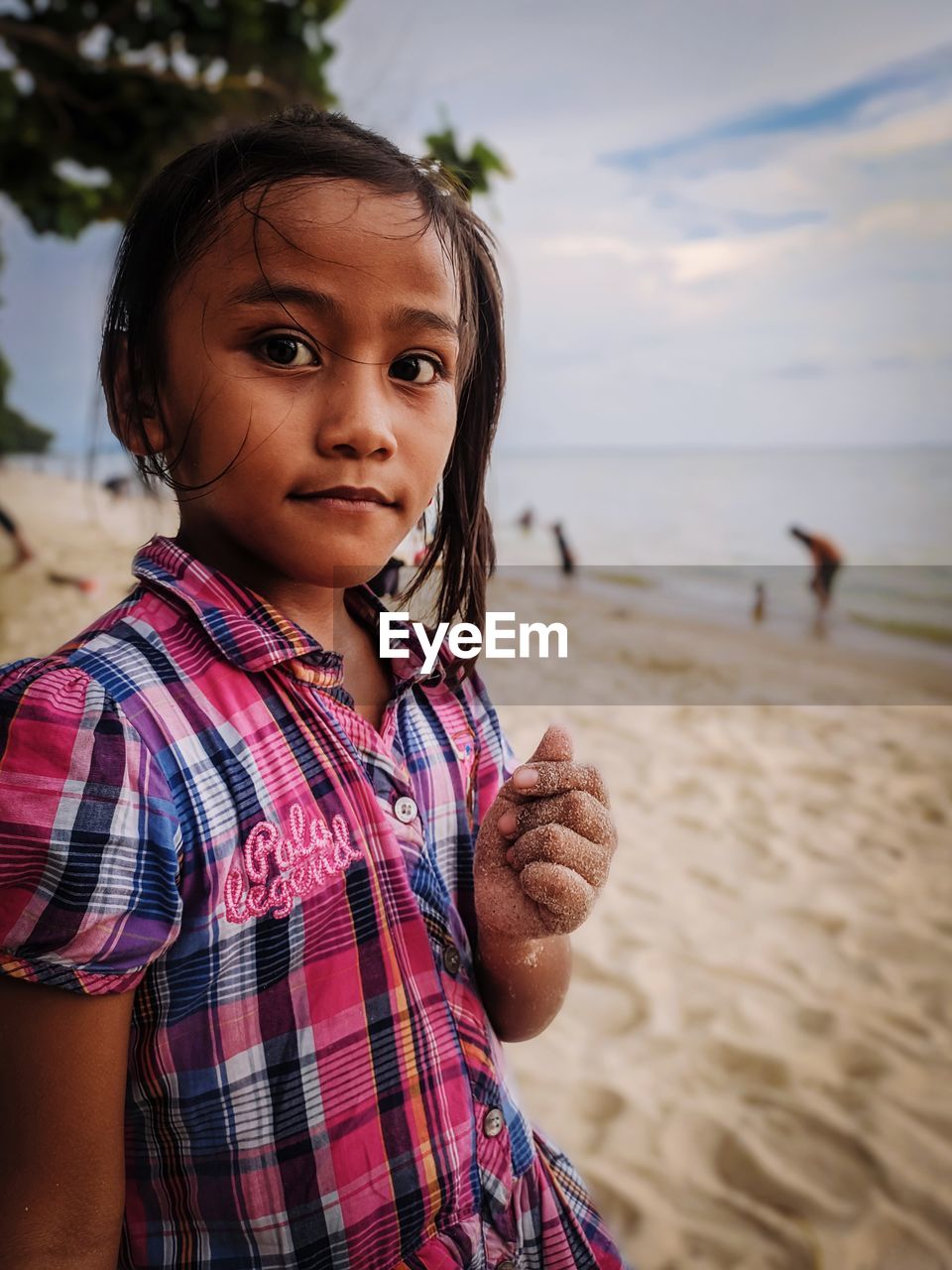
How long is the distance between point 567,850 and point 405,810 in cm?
16

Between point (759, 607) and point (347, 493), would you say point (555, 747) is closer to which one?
point (347, 493)

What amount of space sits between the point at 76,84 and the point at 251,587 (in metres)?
4.22

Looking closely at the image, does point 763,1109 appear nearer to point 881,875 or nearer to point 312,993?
point 881,875

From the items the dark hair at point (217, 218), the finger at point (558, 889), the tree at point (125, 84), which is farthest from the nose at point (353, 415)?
the tree at point (125, 84)

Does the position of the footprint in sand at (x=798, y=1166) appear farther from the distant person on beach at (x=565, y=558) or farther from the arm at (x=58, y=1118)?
the distant person on beach at (x=565, y=558)

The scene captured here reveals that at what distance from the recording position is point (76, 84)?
4055 millimetres

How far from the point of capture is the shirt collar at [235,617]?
2.65 ft

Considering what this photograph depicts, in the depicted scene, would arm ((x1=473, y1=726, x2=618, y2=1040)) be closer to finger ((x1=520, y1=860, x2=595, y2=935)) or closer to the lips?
finger ((x1=520, y1=860, x2=595, y2=935))

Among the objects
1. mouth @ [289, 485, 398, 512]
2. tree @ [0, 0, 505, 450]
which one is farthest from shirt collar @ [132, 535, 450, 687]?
tree @ [0, 0, 505, 450]

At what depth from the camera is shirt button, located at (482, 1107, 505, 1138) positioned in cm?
88

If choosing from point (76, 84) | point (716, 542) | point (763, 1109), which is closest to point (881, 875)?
point (763, 1109)

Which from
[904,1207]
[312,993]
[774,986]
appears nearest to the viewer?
[312,993]

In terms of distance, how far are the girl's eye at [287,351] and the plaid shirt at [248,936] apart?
20 cm

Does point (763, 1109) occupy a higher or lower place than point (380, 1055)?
lower
